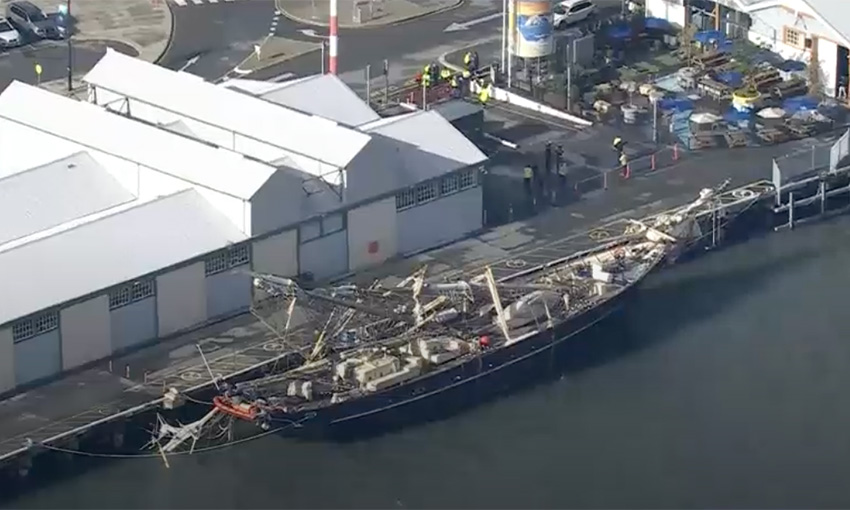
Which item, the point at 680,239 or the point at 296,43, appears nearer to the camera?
the point at 680,239

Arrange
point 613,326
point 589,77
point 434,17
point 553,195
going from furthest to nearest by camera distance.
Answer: point 434,17 → point 589,77 → point 553,195 → point 613,326

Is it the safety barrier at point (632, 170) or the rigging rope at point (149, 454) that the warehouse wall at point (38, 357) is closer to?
the rigging rope at point (149, 454)

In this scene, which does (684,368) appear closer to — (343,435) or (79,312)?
(343,435)

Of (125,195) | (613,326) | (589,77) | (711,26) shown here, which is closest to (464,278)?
(613,326)

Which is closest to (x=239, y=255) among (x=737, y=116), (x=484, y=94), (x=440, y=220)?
(x=440, y=220)

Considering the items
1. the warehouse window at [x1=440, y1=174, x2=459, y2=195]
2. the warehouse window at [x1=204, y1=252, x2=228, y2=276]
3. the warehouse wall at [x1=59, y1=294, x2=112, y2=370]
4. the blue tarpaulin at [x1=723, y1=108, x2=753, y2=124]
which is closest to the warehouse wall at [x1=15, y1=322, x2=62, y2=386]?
the warehouse wall at [x1=59, y1=294, x2=112, y2=370]

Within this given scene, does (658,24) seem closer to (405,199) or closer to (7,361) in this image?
(405,199)

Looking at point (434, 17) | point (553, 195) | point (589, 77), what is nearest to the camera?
point (553, 195)

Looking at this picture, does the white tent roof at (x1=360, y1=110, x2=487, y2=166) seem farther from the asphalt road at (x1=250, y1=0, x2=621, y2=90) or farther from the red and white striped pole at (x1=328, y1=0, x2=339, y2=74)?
the asphalt road at (x1=250, y1=0, x2=621, y2=90)
